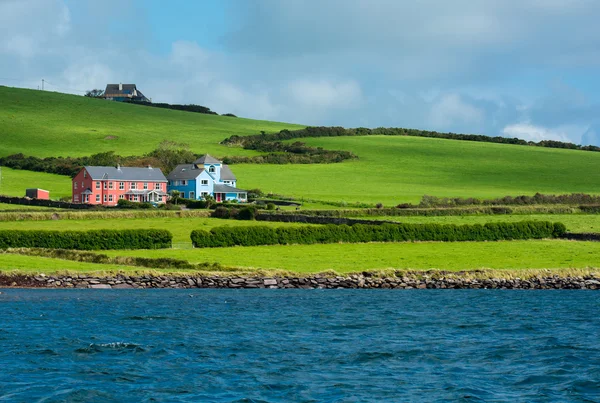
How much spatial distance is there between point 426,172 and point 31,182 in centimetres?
6238

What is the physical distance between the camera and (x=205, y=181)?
4678 inches

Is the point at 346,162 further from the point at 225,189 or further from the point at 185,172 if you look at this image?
the point at 185,172

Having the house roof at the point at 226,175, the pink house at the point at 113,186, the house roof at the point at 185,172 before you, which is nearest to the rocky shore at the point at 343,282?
the pink house at the point at 113,186

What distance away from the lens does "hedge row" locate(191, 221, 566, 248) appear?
196 ft

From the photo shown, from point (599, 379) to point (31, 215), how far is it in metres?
64.1

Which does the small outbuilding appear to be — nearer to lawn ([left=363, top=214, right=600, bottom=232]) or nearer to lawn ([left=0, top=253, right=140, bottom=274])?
lawn ([left=363, top=214, right=600, bottom=232])

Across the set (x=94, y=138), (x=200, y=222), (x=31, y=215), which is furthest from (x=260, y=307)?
(x=94, y=138)

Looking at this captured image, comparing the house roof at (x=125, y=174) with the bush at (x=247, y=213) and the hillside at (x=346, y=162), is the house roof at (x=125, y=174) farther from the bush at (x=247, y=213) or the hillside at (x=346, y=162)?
the bush at (x=247, y=213)

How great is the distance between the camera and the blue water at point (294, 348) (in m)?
21.7

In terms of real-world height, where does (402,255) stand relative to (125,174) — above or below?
below

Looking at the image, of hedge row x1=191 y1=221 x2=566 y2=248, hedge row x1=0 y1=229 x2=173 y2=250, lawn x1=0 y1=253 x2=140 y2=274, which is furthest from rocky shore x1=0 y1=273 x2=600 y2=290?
hedge row x1=191 y1=221 x2=566 y2=248

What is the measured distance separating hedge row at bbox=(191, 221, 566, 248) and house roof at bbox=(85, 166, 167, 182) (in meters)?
58.2

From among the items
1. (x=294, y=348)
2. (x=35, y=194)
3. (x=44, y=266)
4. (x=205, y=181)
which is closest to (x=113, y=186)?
(x=35, y=194)

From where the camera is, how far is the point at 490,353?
1058 inches
